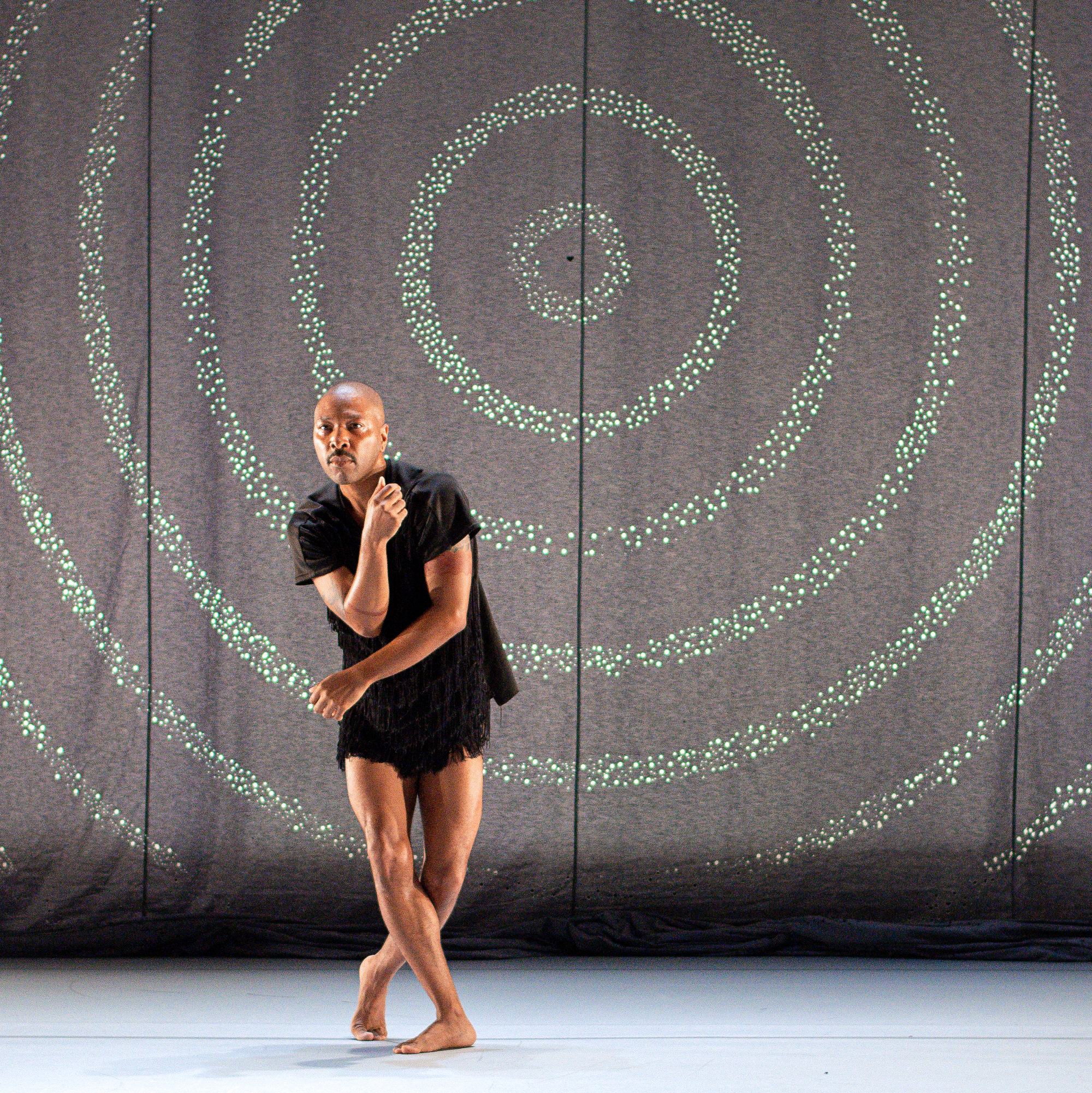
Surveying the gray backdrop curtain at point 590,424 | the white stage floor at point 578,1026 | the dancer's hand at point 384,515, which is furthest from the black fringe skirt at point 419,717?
the gray backdrop curtain at point 590,424

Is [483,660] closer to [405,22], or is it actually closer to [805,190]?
[805,190]

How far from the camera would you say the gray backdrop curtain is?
3.51 metres

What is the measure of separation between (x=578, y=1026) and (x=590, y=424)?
5.56 ft

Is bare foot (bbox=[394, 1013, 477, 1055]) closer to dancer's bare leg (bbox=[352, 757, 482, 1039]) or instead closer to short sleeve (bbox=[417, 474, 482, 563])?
dancer's bare leg (bbox=[352, 757, 482, 1039])

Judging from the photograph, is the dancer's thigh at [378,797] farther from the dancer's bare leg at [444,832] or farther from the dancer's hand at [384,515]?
the dancer's hand at [384,515]

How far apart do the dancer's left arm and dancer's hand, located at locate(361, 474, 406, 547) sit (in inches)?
5.6

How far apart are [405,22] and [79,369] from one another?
4.67 ft

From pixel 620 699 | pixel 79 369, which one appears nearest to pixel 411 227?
pixel 79 369

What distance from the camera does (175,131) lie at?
354 centimetres

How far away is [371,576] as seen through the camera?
7.03ft

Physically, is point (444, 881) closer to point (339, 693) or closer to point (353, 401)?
point (339, 693)

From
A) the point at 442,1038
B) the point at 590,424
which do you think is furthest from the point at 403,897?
the point at 590,424

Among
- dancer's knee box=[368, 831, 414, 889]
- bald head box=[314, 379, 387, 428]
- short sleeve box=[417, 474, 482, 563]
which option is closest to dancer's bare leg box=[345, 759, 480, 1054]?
dancer's knee box=[368, 831, 414, 889]

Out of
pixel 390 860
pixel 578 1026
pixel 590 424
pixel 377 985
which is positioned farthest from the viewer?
pixel 590 424
